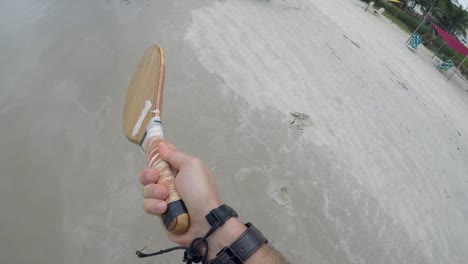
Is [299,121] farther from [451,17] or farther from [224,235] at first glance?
[451,17]

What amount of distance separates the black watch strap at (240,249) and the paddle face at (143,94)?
2.98ft

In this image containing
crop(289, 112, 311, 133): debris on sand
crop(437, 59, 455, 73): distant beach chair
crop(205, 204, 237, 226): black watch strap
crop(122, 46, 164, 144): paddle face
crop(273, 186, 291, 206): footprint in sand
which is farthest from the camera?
crop(437, 59, 455, 73): distant beach chair

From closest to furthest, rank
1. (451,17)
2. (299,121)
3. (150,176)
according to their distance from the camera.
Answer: (150,176) → (299,121) → (451,17)

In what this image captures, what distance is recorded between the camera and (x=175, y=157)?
1636mm

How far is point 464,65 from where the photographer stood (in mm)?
14609

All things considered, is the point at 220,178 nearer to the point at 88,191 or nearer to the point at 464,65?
the point at 88,191

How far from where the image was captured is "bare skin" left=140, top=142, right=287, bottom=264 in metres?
1.37

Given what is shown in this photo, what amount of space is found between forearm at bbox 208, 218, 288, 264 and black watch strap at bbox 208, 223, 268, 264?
28 millimetres

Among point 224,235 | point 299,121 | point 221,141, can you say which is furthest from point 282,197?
point 224,235

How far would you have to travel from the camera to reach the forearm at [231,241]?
1.32 metres

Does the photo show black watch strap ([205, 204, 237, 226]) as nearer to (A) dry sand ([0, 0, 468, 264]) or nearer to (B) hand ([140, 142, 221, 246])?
(B) hand ([140, 142, 221, 246])

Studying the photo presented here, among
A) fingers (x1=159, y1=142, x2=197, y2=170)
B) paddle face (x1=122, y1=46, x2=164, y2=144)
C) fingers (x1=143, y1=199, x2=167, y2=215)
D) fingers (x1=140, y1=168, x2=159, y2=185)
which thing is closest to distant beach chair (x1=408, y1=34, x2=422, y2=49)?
paddle face (x1=122, y1=46, x2=164, y2=144)

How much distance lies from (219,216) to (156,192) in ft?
0.95

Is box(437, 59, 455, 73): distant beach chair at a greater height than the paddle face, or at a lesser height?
lesser
